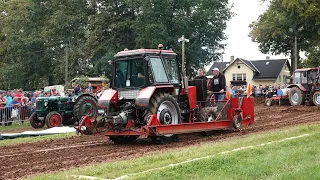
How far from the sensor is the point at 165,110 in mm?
12047

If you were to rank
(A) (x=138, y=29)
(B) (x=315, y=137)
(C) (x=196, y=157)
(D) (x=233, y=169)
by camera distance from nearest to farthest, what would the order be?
(D) (x=233, y=169) < (C) (x=196, y=157) < (B) (x=315, y=137) < (A) (x=138, y=29)

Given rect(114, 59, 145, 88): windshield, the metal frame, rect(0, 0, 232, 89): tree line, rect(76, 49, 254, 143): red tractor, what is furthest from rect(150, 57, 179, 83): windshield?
rect(0, 0, 232, 89): tree line

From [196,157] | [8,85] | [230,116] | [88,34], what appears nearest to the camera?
[196,157]

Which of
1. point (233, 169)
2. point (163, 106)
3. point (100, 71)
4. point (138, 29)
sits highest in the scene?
point (138, 29)

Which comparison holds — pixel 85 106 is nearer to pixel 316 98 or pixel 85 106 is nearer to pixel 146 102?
pixel 146 102

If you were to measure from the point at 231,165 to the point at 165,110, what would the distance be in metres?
4.43

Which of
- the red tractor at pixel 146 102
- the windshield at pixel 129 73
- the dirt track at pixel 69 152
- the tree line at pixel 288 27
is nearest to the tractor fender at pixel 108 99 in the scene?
the red tractor at pixel 146 102

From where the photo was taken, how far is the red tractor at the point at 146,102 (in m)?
11.8

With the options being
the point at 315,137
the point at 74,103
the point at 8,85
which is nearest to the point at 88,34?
the point at 8,85

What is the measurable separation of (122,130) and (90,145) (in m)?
1.08

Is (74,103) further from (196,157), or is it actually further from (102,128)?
(196,157)

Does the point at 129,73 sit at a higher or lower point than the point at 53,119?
higher

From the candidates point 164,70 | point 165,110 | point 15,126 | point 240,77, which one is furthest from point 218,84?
point 240,77

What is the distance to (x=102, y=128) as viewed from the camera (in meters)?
12.3
